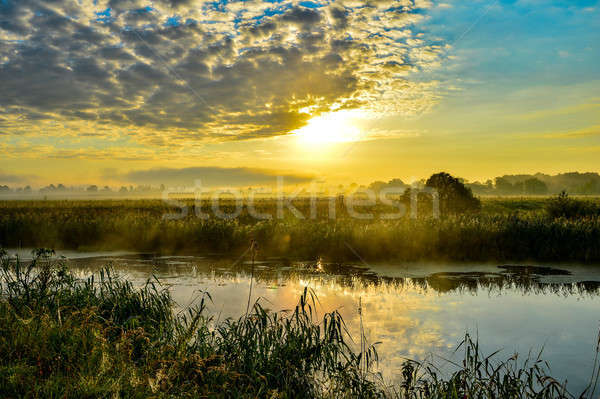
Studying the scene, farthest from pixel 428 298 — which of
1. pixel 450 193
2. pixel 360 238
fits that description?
pixel 450 193

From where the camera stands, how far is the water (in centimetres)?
657

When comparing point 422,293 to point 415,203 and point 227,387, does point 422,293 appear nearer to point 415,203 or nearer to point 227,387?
point 227,387

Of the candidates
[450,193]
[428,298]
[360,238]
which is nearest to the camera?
[428,298]

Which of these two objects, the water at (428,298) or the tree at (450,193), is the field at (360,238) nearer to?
the water at (428,298)

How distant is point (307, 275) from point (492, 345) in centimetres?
609

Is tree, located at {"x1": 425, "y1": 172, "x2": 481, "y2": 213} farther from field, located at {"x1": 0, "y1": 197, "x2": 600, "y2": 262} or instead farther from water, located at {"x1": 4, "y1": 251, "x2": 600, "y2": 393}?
water, located at {"x1": 4, "y1": 251, "x2": 600, "y2": 393}

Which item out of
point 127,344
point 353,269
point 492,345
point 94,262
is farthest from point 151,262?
point 492,345

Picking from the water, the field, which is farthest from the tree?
the water

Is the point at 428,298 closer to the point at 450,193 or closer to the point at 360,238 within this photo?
the point at 360,238

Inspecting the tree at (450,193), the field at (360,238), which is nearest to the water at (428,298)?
the field at (360,238)

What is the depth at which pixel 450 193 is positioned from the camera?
890 inches

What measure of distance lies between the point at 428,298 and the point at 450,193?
14170 millimetres

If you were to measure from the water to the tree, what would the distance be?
9.29 meters

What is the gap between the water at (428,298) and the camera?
6.57 metres
